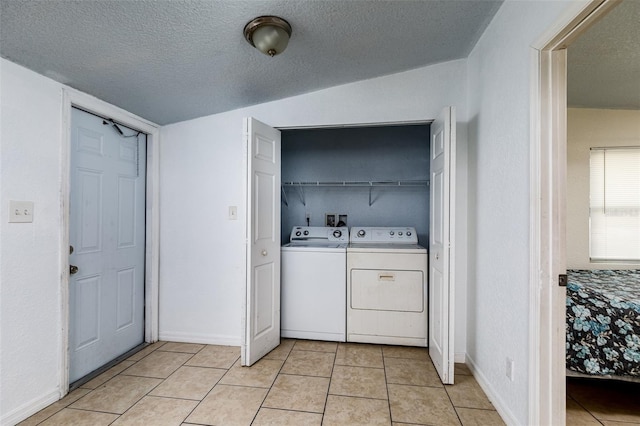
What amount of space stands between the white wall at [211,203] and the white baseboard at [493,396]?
1.89 meters

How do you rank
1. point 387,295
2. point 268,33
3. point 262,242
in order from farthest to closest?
point 387,295
point 262,242
point 268,33

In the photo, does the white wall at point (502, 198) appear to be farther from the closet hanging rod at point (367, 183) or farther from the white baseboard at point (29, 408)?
the white baseboard at point (29, 408)

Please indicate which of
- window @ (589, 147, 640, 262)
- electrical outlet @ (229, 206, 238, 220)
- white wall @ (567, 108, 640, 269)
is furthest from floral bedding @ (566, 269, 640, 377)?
electrical outlet @ (229, 206, 238, 220)

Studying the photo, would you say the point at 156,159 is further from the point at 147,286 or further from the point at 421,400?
the point at 421,400

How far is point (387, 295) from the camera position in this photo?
2.65 meters

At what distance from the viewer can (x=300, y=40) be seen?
1797mm

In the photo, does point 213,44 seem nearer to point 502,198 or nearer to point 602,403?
point 502,198

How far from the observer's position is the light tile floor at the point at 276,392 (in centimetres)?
168

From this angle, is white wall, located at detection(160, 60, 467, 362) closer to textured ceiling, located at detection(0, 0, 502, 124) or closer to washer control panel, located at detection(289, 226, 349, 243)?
textured ceiling, located at detection(0, 0, 502, 124)

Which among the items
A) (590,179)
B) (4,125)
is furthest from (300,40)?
(590,179)

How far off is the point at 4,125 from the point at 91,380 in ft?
5.60

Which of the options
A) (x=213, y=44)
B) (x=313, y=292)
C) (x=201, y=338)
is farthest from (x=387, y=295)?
(x=213, y=44)

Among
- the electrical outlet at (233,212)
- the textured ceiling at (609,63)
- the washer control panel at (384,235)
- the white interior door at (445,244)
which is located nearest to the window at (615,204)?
the textured ceiling at (609,63)

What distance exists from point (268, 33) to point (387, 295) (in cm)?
218
